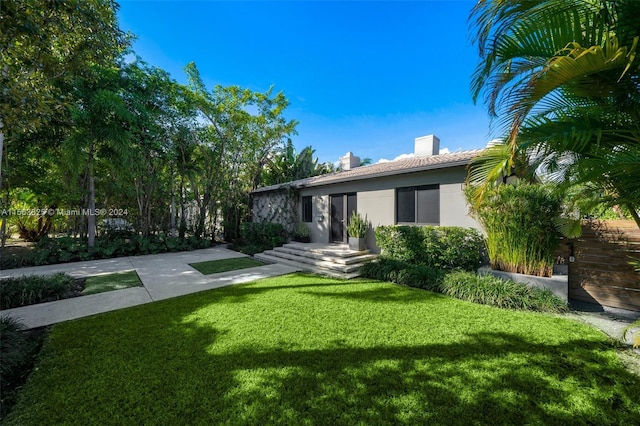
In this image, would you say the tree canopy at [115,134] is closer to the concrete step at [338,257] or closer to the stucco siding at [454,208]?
the concrete step at [338,257]

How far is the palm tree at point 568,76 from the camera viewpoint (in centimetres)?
210

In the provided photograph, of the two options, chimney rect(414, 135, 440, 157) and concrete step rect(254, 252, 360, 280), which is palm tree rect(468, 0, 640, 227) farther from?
chimney rect(414, 135, 440, 157)

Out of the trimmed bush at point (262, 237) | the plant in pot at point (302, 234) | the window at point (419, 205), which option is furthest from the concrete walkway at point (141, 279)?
the window at point (419, 205)

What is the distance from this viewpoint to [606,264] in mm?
4742

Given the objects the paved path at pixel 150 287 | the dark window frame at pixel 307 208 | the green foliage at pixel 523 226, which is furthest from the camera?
the dark window frame at pixel 307 208

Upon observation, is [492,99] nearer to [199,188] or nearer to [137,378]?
[137,378]

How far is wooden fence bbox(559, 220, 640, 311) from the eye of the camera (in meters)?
4.52

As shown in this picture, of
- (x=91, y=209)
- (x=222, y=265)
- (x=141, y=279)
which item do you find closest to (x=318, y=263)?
(x=222, y=265)

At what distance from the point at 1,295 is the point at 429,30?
13.5m

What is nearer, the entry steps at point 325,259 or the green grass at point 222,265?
the entry steps at point 325,259

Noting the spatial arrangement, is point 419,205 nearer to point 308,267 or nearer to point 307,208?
point 308,267

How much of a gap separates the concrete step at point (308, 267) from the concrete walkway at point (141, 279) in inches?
17.9

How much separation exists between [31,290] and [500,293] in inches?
389

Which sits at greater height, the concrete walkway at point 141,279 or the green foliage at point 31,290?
the green foliage at point 31,290
